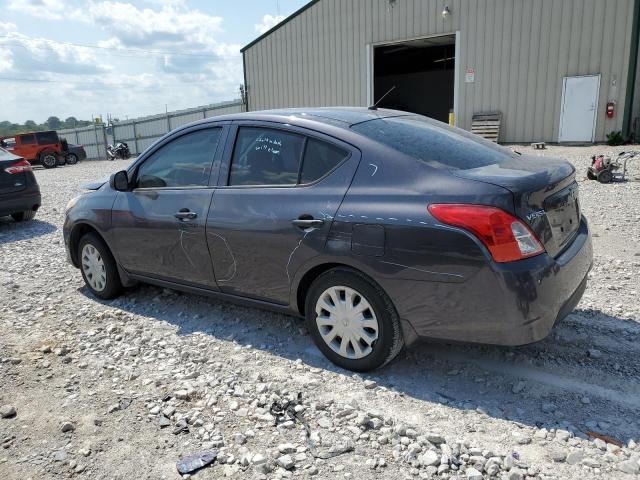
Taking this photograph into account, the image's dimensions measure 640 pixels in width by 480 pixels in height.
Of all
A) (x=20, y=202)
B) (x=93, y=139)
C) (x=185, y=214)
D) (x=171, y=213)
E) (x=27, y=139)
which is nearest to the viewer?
(x=185, y=214)

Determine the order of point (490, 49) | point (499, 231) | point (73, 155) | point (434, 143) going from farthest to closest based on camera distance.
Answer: point (73, 155), point (490, 49), point (434, 143), point (499, 231)

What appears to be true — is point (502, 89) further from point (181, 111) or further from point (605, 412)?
point (181, 111)

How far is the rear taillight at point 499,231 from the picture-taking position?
2631 millimetres

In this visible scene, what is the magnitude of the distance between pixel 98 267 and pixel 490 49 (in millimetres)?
16586

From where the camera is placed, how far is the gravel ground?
2.50 metres

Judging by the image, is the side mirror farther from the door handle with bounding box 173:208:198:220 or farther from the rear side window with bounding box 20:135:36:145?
the rear side window with bounding box 20:135:36:145

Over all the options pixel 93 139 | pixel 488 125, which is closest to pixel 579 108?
pixel 488 125

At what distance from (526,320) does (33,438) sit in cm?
275

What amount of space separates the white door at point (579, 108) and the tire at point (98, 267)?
16.3 metres

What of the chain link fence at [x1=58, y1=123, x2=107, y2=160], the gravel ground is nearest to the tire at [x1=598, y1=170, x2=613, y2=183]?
the gravel ground

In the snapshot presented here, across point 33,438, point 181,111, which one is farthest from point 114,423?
point 181,111

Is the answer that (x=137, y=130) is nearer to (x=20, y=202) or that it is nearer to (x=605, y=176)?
(x=20, y=202)

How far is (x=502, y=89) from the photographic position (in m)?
17.9

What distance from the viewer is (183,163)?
4.12 m
